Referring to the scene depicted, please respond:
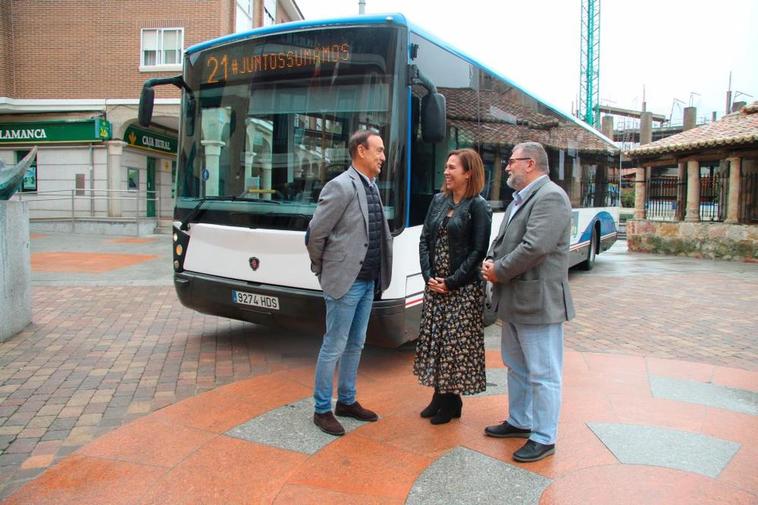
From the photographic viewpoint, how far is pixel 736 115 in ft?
60.3

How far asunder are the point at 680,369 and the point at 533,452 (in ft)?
8.98

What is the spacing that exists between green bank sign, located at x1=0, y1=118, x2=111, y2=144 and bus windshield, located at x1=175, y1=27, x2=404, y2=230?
17485 mm

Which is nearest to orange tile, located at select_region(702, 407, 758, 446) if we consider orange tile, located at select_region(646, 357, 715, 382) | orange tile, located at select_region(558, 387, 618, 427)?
orange tile, located at select_region(558, 387, 618, 427)

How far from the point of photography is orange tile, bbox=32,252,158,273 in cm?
1094

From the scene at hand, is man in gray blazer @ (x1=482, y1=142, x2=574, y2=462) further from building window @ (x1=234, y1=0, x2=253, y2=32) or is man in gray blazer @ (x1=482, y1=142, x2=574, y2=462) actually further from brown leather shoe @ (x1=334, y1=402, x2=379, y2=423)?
building window @ (x1=234, y1=0, x2=253, y2=32)

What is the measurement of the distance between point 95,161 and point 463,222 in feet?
69.5

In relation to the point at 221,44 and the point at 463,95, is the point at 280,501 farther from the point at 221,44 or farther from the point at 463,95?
the point at 463,95

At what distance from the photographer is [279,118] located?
510 cm

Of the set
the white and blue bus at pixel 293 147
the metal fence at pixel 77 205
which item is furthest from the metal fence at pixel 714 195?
the metal fence at pixel 77 205

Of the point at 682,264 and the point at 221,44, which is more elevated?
the point at 221,44

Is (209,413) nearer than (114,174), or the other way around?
(209,413)

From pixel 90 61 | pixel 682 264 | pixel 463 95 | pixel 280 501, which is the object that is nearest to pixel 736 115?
pixel 682 264

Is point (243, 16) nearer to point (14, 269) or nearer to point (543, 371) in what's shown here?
point (14, 269)

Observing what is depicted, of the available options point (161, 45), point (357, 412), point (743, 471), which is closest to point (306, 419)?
point (357, 412)
